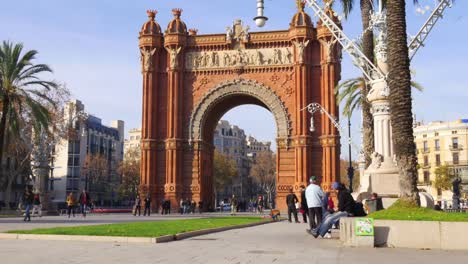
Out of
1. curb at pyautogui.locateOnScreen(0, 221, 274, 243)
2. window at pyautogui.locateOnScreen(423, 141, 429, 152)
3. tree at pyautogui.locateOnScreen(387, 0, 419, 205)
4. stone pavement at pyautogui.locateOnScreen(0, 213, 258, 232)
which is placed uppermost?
window at pyautogui.locateOnScreen(423, 141, 429, 152)

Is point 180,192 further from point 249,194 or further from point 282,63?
point 249,194

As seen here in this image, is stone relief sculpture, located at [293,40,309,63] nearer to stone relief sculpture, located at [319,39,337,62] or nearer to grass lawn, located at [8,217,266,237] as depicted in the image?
stone relief sculpture, located at [319,39,337,62]

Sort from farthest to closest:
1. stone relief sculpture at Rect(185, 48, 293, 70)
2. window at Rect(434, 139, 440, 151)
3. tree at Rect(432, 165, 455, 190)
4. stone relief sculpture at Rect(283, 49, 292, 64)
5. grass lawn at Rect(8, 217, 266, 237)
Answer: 1. window at Rect(434, 139, 440, 151)
2. tree at Rect(432, 165, 455, 190)
3. stone relief sculpture at Rect(185, 48, 293, 70)
4. stone relief sculpture at Rect(283, 49, 292, 64)
5. grass lawn at Rect(8, 217, 266, 237)

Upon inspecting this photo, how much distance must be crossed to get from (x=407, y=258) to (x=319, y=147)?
34.3 meters

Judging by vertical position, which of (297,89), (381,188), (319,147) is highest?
(297,89)

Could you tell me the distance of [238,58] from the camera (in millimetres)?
47094

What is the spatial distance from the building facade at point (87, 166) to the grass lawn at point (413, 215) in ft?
250

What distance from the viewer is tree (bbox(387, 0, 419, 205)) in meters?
14.1

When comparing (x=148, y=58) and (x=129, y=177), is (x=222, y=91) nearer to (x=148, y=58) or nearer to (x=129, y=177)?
(x=148, y=58)

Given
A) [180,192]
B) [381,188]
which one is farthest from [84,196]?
[381,188]

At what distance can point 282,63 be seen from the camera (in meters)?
46.3

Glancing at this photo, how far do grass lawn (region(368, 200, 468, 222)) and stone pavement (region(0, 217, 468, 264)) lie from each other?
873mm

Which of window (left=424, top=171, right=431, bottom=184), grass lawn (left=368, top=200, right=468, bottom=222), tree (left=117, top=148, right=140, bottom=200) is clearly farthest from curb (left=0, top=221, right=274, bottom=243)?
window (left=424, top=171, right=431, bottom=184)

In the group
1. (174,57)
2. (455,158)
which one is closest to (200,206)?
(174,57)
